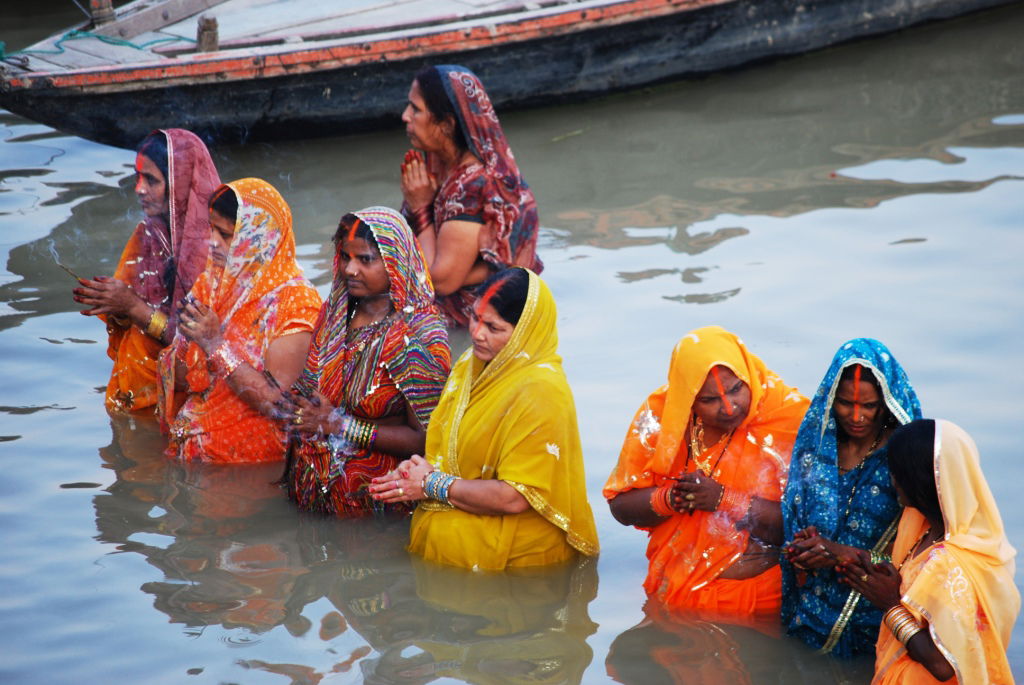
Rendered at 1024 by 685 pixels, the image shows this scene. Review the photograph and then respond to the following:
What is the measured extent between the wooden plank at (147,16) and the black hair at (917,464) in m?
→ 8.05

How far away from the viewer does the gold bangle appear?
5.84 meters

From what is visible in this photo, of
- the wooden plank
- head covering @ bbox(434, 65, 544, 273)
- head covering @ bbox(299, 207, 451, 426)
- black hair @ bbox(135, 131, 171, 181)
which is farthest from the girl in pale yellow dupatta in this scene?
the wooden plank

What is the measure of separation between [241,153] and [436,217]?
404 cm

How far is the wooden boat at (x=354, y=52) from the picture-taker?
29.5ft

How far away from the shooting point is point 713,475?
4.13 metres

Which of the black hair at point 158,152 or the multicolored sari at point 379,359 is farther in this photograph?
the black hair at point 158,152

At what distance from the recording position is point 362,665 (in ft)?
13.9

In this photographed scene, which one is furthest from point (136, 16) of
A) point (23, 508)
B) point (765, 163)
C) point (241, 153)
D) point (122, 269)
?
point (23, 508)

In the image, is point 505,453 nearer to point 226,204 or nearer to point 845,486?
point 845,486

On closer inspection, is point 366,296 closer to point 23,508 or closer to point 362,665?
point 362,665

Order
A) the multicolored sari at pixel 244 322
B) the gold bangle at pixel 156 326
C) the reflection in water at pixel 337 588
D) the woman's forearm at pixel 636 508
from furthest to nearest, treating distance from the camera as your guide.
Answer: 1. the gold bangle at pixel 156 326
2. the multicolored sari at pixel 244 322
3. the reflection in water at pixel 337 588
4. the woman's forearm at pixel 636 508

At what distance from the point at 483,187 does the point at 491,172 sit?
0.10 meters

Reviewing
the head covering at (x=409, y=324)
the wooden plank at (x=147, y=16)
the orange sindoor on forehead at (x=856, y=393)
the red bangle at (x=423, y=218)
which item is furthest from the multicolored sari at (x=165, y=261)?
the wooden plank at (x=147, y=16)

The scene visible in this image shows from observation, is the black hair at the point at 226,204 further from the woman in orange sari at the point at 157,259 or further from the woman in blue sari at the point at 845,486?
the woman in blue sari at the point at 845,486
